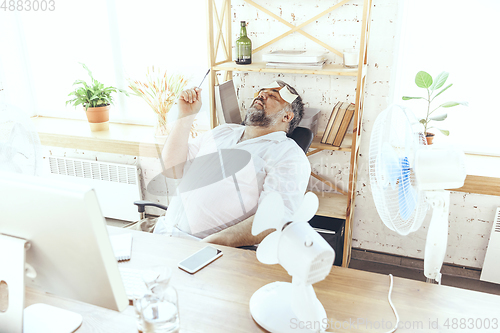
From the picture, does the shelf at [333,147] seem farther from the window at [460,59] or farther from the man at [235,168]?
the window at [460,59]

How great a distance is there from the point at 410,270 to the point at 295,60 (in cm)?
155

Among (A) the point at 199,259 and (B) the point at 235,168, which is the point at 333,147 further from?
(A) the point at 199,259

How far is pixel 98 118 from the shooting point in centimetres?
286

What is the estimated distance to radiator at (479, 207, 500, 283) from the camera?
7.07ft

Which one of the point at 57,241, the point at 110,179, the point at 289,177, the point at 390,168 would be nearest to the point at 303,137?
the point at 289,177

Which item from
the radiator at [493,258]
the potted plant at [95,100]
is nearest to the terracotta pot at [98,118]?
the potted plant at [95,100]

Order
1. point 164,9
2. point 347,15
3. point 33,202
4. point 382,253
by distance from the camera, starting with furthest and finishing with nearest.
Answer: point 164,9 < point 382,253 < point 347,15 < point 33,202

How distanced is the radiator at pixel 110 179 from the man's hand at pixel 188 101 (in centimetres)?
95

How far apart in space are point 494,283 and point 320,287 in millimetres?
1766

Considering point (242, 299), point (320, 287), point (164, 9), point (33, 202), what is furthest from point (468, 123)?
point (33, 202)

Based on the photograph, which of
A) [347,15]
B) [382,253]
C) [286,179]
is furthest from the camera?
[382,253]

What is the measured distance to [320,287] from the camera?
1109mm

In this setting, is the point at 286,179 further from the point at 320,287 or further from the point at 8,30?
the point at 8,30

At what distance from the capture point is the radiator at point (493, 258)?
7.07ft
